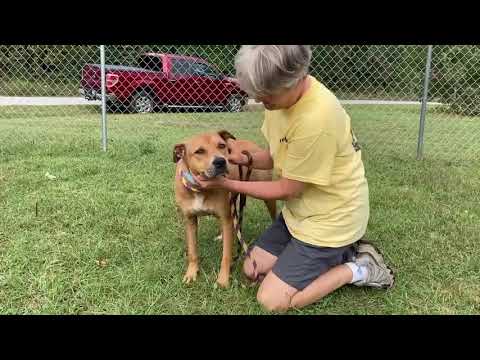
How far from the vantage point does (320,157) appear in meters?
2.65

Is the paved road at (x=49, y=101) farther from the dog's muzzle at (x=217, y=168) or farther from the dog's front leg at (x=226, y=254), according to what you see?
the dog's muzzle at (x=217, y=168)

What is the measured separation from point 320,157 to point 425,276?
1266 mm

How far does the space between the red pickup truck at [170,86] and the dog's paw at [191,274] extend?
6.14 m

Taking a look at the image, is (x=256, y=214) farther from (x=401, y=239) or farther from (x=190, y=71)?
(x=190, y=71)

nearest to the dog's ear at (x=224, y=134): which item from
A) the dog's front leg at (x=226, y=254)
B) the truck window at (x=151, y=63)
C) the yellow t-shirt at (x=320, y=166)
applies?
the yellow t-shirt at (x=320, y=166)

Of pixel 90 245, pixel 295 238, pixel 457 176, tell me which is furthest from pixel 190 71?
pixel 295 238

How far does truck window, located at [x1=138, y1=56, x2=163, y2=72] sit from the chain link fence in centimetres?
4

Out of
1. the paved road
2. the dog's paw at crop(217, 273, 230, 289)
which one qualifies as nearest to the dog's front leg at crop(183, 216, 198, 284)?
the dog's paw at crop(217, 273, 230, 289)

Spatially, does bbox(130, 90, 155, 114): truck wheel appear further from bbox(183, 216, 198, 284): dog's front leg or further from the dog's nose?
the dog's nose

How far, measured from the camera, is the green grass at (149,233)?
9.51 ft

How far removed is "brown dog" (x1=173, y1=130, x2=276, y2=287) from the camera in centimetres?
299

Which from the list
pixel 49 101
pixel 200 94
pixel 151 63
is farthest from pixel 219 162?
pixel 49 101

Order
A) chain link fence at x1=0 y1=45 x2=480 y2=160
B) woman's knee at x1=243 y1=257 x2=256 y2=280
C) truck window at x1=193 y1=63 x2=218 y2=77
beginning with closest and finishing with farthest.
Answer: woman's knee at x1=243 y1=257 x2=256 y2=280 < chain link fence at x1=0 y1=45 x2=480 y2=160 < truck window at x1=193 y1=63 x2=218 y2=77

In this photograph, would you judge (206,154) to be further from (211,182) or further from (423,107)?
(423,107)
